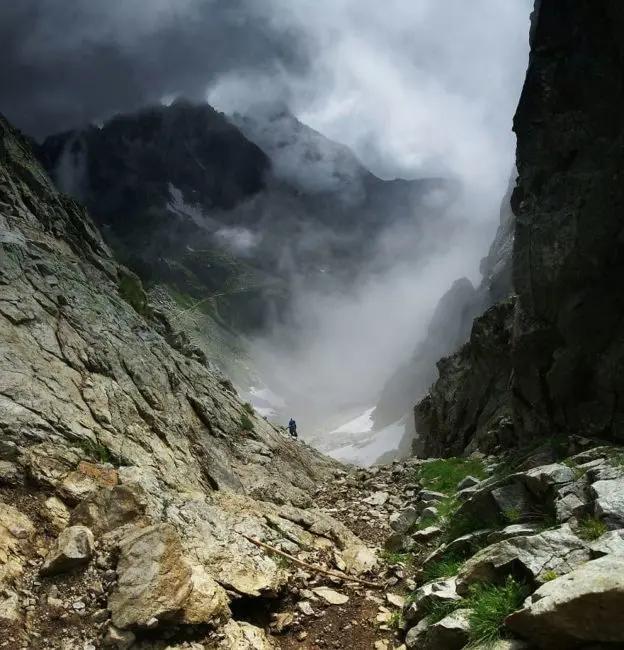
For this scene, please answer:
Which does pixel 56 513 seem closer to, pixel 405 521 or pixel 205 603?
pixel 205 603

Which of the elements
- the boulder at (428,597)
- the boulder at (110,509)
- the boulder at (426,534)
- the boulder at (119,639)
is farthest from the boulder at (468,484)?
the boulder at (119,639)

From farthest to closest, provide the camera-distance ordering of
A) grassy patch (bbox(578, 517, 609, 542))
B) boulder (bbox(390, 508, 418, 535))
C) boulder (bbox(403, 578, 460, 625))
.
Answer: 1. boulder (bbox(390, 508, 418, 535))
2. boulder (bbox(403, 578, 460, 625))
3. grassy patch (bbox(578, 517, 609, 542))

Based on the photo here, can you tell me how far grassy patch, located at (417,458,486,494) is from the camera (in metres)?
23.1

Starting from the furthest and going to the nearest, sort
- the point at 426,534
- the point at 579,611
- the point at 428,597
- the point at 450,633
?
the point at 426,534, the point at 428,597, the point at 450,633, the point at 579,611

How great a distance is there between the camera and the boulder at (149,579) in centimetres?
854

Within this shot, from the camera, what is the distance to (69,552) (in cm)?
968

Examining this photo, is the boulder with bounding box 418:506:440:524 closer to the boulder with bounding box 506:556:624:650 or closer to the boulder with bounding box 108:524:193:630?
the boulder with bounding box 108:524:193:630

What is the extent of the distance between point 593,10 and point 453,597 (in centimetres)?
3209

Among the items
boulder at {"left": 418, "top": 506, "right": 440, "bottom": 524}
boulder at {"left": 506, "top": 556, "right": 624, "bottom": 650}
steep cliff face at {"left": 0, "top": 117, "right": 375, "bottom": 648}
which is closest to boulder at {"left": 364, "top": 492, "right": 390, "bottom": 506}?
steep cliff face at {"left": 0, "top": 117, "right": 375, "bottom": 648}

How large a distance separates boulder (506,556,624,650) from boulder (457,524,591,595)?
4.05 ft

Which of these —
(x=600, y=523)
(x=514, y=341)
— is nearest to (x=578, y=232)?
(x=514, y=341)

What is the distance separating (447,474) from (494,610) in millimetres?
20017

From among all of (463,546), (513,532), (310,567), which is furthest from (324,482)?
(513,532)

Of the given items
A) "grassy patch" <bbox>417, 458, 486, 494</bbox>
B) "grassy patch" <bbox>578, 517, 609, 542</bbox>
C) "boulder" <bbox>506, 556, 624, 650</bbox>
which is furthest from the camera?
"grassy patch" <bbox>417, 458, 486, 494</bbox>
